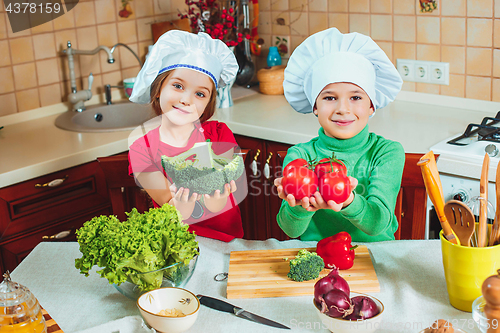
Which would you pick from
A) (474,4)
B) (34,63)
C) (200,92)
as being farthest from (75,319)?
(474,4)

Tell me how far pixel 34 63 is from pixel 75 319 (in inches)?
62.6

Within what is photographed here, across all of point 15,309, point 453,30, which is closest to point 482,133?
point 453,30

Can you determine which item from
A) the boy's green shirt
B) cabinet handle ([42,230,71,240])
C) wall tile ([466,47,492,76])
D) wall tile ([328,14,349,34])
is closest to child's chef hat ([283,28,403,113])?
the boy's green shirt

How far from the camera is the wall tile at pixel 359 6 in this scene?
214 cm

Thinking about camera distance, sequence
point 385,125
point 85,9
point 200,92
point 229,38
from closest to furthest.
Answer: point 200,92, point 385,125, point 85,9, point 229,38

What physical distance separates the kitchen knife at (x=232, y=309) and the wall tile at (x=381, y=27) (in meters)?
1.60

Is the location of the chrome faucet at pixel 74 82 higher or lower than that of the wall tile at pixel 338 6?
lower

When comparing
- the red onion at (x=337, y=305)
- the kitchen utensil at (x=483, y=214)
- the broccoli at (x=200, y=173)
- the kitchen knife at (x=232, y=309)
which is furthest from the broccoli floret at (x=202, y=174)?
the kitchen utensil at (x=483, y=214)

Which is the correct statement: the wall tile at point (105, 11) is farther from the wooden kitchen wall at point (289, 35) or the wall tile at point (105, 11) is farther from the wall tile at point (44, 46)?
the wall tile at point (44, 46)

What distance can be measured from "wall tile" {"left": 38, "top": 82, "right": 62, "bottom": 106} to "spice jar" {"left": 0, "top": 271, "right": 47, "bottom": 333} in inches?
64.3

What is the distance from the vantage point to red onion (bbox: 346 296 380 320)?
75cm

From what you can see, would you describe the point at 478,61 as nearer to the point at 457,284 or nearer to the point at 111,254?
the point at 457,284

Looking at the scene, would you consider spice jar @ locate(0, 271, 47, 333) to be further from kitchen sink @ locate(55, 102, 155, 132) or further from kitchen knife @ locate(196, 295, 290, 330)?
kitchen sink @ locate(55, 102, 155, 132)

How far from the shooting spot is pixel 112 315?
878mm
